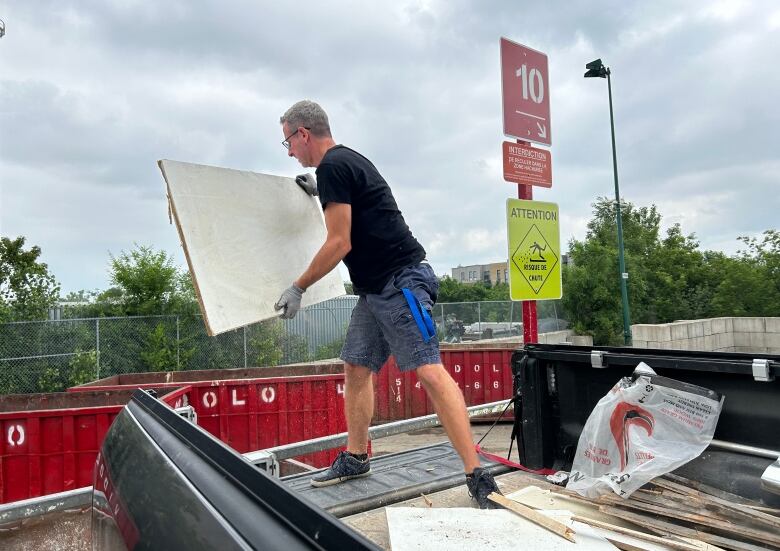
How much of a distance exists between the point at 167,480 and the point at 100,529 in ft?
2.13

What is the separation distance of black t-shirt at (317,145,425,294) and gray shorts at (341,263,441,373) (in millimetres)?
66

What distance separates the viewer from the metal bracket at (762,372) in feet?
7.57

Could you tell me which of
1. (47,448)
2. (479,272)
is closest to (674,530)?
(47,448)

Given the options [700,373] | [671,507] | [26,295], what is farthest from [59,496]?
[26,295]

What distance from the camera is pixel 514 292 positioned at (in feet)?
19.5

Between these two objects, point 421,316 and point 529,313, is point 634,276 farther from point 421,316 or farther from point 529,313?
point 421,316

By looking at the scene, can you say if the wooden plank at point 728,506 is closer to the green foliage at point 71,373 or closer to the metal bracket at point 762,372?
the metal bracket at point 762,372

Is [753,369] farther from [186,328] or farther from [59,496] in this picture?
[186,328]

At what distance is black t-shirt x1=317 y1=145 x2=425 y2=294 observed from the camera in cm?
296

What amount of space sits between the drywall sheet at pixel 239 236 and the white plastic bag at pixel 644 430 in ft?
5.82

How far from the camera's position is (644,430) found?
2.59m

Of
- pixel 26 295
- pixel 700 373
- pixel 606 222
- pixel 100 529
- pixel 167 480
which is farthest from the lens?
pixel 606 222

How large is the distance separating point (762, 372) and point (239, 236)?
2502mm

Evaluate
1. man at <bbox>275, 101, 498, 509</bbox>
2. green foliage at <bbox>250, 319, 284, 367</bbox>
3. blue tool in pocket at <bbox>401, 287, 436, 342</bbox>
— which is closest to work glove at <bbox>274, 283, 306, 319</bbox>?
man at <bbox>275, 101, 498, 509</bbox>
